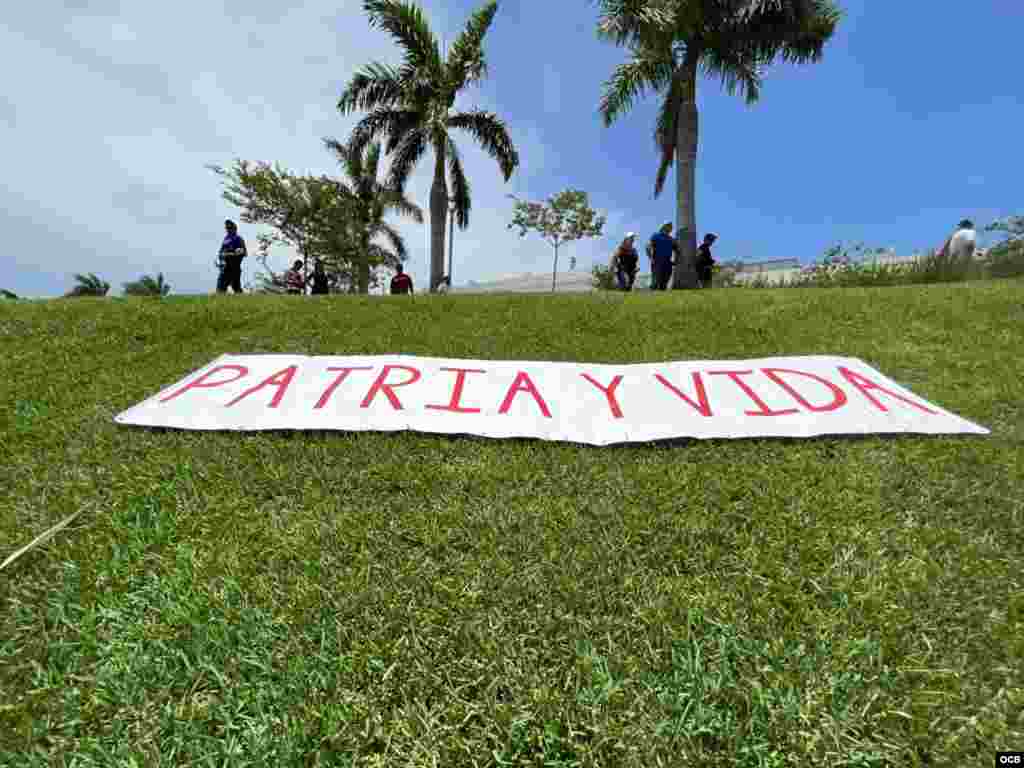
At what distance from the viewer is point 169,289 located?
21.2 metres

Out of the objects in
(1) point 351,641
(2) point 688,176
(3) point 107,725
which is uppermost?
(2) point 688,176

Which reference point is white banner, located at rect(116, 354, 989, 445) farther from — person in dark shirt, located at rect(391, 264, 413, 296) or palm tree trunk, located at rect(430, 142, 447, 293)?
palm tree trunk, located at rect(430, 142, 447, 293)

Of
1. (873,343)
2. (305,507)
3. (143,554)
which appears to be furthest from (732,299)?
(143,554)

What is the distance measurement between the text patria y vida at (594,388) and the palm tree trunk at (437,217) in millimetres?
11437

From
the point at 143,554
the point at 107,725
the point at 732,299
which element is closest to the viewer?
the point at 107,725

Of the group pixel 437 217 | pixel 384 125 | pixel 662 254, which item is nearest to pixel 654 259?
pixel 662 254

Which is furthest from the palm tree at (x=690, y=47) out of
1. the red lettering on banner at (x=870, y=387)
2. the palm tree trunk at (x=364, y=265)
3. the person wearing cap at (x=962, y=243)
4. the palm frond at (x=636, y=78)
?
the palm tree trunk at (x=364, y=265)

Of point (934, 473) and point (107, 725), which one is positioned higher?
point (934, 473)

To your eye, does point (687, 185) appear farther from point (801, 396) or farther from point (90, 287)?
point (90, 287)

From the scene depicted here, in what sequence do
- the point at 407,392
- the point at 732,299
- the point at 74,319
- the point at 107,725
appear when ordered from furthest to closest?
the point at 732,299, the point at 74,319, the point at 407,392, the point at 107,725

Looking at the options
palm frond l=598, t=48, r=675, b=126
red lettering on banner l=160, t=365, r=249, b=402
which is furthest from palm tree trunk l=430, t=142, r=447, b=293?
red lettering on banner l=160, t=365, r=249, b=402

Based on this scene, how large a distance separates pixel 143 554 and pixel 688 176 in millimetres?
13248

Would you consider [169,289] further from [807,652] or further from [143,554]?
[807,652]

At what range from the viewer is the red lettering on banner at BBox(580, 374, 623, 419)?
3.16 m
